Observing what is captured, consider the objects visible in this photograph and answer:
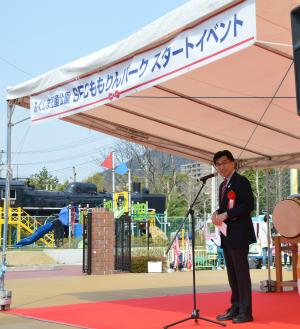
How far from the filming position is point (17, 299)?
10289 millimetres

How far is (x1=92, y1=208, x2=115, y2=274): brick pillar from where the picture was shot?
55.3ft

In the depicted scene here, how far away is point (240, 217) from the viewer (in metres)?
6.56

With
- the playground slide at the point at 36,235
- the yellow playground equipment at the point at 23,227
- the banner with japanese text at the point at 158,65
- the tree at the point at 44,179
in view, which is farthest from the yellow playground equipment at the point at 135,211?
the tree at the point at 44,179

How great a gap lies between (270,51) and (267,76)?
0.65m

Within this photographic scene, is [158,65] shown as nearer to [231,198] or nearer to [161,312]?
[231,198]

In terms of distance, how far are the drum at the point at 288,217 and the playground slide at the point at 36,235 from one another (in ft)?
78.5

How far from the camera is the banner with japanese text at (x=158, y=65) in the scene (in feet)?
17.0

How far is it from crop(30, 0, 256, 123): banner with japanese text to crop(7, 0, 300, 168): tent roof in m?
0.08

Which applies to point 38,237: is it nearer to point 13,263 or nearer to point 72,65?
point 13,263

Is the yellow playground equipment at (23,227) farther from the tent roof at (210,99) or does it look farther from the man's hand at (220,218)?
the man's hand at (220,218)

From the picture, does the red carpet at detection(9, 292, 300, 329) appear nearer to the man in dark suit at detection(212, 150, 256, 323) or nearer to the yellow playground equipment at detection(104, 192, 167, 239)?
the man in dark suit at detection(212, 150, 256, 323)

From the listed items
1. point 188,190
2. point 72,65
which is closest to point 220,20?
point 72,65

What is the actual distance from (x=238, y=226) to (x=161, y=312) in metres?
1.90

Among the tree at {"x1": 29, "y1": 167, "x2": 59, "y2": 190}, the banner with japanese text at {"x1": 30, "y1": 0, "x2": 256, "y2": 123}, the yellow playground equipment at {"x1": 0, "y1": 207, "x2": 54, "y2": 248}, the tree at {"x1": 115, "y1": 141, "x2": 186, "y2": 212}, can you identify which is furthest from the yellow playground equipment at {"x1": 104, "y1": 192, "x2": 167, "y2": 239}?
the tree at {"x1": 29, "y1": 167, "x2": 59, "y2": 190}
